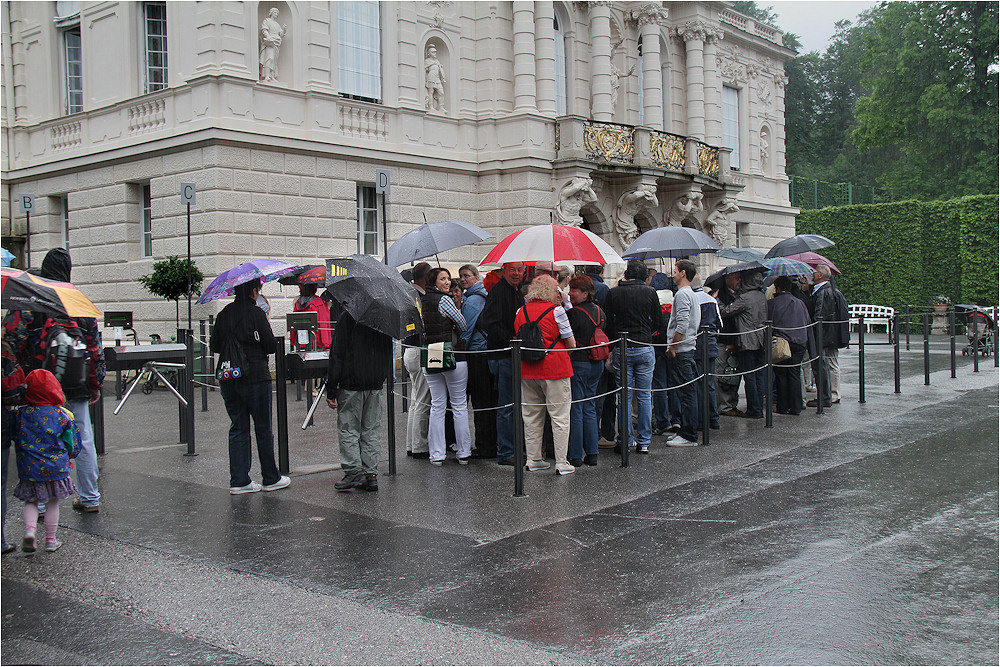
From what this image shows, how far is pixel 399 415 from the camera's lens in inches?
555

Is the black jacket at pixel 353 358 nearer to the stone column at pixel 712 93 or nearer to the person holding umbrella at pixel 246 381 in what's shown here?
the person holding umbrella at pixel 246 381

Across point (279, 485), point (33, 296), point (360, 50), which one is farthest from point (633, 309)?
point (360, 50)

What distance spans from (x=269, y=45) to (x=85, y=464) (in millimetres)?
14775

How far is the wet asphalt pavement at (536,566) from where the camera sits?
4961mm

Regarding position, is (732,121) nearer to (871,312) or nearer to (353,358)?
(871,312)

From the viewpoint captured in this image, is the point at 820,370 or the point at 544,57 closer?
the point at 820,370

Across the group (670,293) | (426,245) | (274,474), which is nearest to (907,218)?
(670,293)

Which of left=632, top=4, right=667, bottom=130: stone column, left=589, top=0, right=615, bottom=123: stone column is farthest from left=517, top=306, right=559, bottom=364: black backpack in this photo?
left=632, top=4, right=667, bottom=130: stone column

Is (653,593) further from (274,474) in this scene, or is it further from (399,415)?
(399,415)

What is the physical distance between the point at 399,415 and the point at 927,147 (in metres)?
38.4

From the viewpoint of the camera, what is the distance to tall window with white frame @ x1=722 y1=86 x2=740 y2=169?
35781mm

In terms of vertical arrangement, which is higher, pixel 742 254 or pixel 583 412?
pixel 742 254

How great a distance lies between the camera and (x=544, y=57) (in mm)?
25672

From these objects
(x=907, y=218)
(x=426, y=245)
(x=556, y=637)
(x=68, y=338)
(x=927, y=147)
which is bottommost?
(x=556, y=637)
